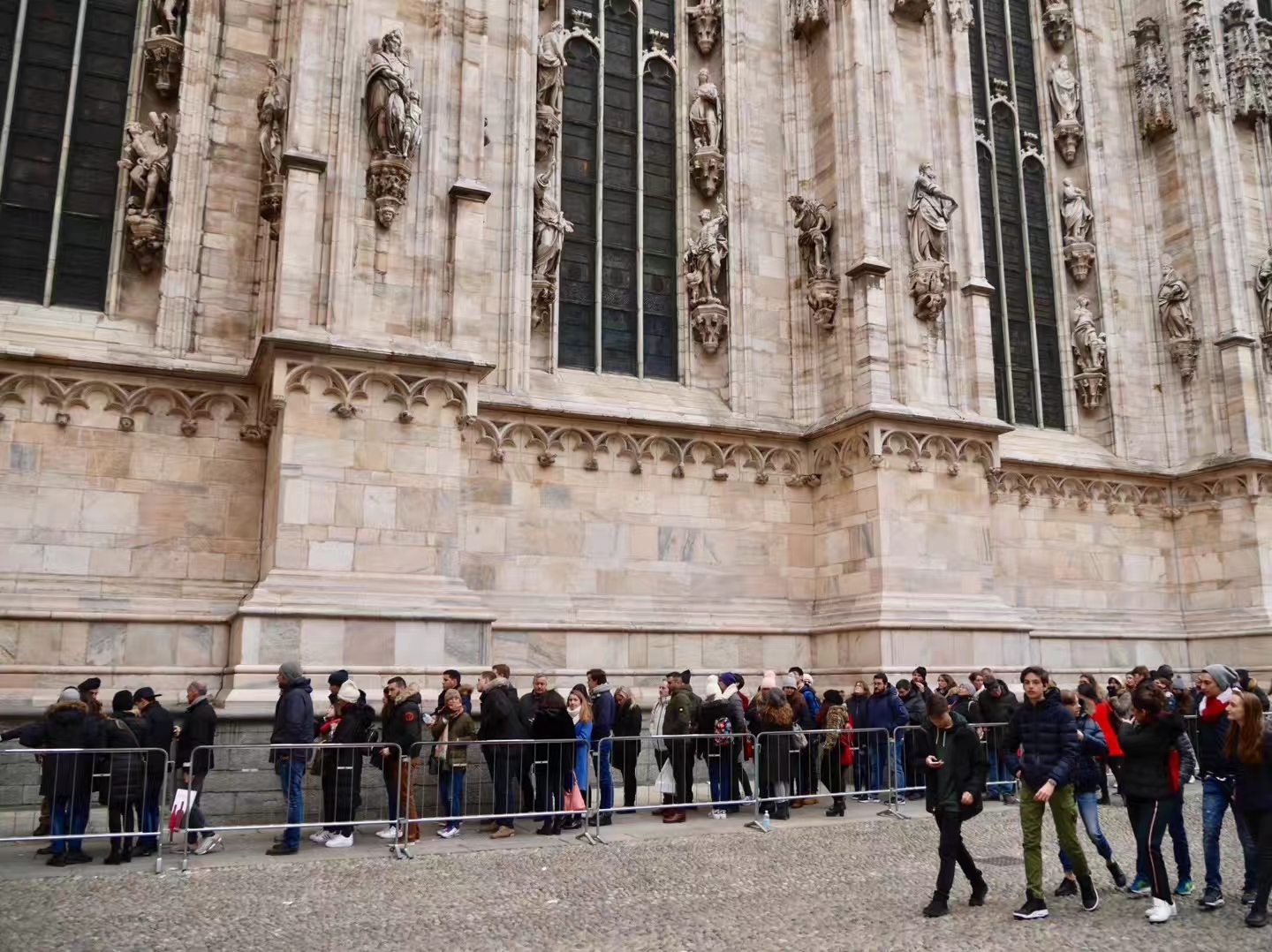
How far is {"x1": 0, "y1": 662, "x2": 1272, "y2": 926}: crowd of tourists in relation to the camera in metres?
7.41

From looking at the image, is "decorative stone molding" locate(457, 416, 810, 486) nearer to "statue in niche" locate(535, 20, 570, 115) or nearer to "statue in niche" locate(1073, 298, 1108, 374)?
"statue in niche" locate(535, 20, 570, 115)

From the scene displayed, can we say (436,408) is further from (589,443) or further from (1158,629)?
(1158,629)

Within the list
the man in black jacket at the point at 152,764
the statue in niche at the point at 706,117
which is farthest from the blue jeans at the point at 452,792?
the statue in niche at the point at 706,117

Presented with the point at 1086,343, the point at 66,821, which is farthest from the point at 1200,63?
the point at 66,821

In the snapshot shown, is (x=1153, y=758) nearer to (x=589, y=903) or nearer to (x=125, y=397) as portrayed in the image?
(x=589, y=903)

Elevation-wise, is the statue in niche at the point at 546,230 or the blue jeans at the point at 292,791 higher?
the statue in niche at the point at 546,230

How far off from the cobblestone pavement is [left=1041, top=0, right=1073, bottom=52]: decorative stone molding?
17355mm

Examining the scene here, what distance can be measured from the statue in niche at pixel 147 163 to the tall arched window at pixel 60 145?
0.35 metres

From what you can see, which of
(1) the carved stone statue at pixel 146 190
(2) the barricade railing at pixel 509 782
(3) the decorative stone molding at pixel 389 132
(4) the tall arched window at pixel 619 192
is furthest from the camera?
(4) the tall arched window at pixel 619 192

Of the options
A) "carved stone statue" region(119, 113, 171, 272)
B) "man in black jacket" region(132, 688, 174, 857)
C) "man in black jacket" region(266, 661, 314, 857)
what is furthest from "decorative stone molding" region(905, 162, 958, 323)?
"man in black jacket" region(132, 688, 174, 857)

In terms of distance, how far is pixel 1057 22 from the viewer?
2178 centimetres

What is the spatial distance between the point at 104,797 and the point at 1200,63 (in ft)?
75.4

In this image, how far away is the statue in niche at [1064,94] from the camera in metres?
21.6

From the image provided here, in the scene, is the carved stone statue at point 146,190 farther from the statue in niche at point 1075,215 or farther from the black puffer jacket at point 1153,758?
the statue in niche at point 1075,215
